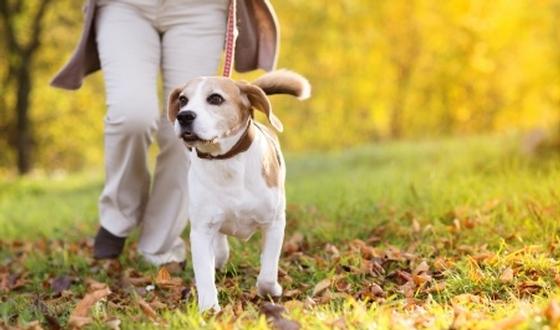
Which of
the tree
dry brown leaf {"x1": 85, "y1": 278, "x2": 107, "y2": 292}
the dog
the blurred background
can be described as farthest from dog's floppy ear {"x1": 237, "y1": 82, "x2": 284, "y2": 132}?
the blurred background

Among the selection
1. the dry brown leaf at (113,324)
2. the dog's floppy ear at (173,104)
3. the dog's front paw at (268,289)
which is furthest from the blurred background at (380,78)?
the dry brown leaf at (113,324)

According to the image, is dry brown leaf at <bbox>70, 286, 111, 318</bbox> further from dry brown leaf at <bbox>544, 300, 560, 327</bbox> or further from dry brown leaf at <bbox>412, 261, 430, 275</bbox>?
dry brown leaf at <bbox>544, 300, 560, 327</bbox>

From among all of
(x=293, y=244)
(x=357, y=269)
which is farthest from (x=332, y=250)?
(x=357, y=269)

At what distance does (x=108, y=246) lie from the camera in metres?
5.09

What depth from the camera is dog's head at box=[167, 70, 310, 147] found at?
11.1 feet

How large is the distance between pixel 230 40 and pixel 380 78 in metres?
18.6

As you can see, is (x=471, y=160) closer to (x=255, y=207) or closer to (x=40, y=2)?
(x=255, y=207)

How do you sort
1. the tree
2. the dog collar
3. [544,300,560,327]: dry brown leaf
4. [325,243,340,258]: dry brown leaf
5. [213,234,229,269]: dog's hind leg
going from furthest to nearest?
the tree → [325,243,340,258]: dry brown leaf → [213,234,229,269]: dog's hind leg → the dog collar → [544,300,560,327]: dry brown leaf

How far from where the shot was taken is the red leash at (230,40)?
4172 millimetres

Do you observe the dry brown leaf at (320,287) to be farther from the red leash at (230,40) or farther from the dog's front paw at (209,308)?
the red leash at (230,40)

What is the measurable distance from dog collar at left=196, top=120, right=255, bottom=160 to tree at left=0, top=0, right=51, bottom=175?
1198cm

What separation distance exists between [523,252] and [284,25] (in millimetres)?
18601

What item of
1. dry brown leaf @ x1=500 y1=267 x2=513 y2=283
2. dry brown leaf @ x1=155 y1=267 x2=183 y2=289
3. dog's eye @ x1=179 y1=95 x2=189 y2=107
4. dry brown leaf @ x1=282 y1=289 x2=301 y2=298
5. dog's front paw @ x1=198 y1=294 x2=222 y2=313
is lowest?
dry brown leaf @ x1=155 y1=267 x2=183 y2=289

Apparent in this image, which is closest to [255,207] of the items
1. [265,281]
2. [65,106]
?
[265,281]
